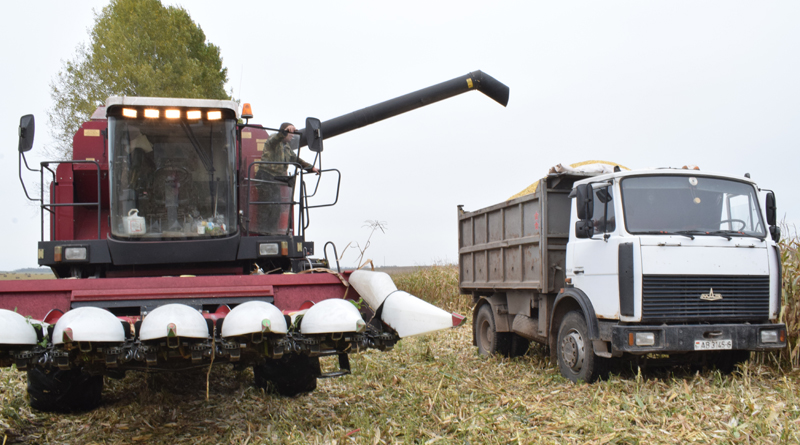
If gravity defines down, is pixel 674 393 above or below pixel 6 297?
below

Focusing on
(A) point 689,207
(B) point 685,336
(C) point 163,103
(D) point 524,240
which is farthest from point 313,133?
(B) point 685,336

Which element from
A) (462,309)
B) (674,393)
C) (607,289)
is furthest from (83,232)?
(462,309)

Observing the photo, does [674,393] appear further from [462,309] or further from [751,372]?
[462,309]

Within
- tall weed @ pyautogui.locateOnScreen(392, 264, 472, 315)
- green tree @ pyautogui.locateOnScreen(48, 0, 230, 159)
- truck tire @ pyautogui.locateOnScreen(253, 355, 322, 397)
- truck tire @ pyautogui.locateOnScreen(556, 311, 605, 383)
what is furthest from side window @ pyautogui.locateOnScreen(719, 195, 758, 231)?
green tree @ pyautogui.locateOnScreen(48, 0, 230, 159)

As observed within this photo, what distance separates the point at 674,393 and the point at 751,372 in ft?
5.48

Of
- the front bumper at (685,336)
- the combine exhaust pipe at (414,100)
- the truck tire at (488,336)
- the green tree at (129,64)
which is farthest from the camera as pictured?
the green tree at (129,64)

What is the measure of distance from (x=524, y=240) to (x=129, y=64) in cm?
1906

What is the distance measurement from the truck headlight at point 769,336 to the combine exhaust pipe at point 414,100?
274 inches

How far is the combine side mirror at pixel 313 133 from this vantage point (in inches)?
225

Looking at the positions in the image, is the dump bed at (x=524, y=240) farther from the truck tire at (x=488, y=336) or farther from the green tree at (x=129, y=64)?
the green tree at (x=129, y=64)

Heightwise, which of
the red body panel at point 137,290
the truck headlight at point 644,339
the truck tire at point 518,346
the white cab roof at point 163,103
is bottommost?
the truck tire at point 518,346

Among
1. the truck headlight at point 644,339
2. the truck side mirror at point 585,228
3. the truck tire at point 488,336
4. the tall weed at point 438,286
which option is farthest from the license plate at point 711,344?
the tall weed at point 438,286

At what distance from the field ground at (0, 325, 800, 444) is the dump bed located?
135 centimetres

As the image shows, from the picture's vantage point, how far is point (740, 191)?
684 centimetres
